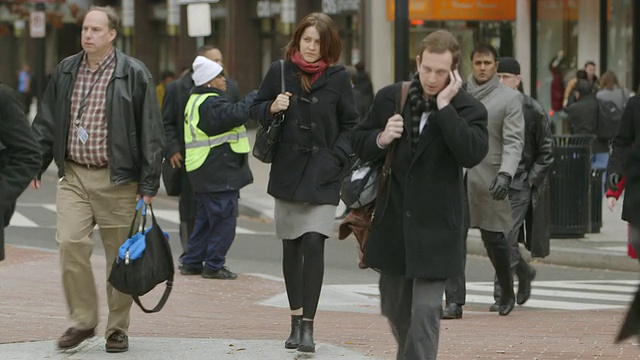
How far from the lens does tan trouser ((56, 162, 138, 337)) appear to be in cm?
793

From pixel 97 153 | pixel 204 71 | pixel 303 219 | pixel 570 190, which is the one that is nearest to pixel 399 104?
pixel 303 219

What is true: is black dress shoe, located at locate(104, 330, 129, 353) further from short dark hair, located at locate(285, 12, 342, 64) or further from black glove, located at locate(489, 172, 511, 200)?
black glove, located at locate(489, 172, 511, 200)

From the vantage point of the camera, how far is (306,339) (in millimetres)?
8070

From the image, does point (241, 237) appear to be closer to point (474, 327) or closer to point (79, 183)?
point (474, 327)

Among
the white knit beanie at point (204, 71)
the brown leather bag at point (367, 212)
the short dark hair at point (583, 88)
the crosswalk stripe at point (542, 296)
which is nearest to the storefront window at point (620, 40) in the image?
the short dark hair at point (583, 88)

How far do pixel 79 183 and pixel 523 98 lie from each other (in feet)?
13.0

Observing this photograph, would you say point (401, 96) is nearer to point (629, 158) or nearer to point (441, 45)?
point (441, 45)

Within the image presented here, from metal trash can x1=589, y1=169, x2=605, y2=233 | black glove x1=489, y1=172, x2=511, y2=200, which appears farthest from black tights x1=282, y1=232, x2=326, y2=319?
metal trash can x1=589, y1=169, x2=605, y2=233

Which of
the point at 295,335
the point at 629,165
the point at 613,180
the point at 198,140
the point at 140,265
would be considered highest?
the point at 629,165

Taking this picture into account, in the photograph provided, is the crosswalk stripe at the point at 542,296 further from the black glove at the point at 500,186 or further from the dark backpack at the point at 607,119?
the dark backpack at the point at 607,119

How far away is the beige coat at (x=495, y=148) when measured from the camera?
10.2m

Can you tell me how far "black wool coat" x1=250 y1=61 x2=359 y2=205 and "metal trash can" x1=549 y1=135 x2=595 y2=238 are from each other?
7.73m

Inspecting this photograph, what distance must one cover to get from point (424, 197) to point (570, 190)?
30.7 ft

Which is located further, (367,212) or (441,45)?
(367,212)
